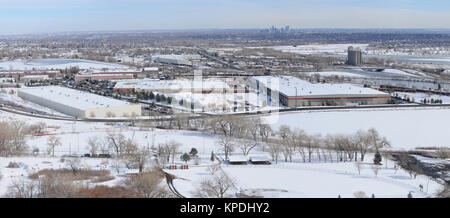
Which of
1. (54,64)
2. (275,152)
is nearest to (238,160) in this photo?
(275,152)

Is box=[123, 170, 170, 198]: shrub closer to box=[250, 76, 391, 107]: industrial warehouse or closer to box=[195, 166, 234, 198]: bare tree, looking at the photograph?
box=[195, 166, 234, 198]: bare tree

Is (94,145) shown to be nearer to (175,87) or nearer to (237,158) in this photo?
(237,158)

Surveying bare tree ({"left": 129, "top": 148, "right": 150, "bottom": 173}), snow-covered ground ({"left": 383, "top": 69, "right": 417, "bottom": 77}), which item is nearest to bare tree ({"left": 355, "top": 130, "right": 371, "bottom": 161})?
bare tree ({"left": 129, "top": 148, "right": 150, "bottom": 173})

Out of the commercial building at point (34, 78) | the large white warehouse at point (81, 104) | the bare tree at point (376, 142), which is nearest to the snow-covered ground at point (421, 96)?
the bare tree at point (376, 142)

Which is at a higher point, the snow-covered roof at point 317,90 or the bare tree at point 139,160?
the snow-covered roof at point 317,90

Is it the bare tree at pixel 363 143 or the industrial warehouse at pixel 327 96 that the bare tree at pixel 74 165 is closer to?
the bare tree at pixel 363 143
